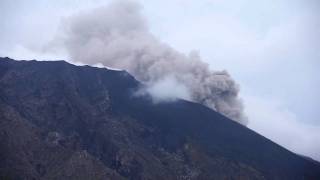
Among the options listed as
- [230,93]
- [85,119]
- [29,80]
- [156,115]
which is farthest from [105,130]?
[230,93]

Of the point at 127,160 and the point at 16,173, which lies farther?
the point at 127,160

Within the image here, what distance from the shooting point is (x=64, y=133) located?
368ft

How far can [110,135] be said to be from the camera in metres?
113

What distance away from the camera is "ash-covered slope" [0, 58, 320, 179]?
103188mm

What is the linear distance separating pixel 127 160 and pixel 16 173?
67.6ft

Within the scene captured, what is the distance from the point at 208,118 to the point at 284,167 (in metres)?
18.0

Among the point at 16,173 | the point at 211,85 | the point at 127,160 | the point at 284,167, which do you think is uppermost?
the point at 211,85

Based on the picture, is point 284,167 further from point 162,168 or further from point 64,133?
point 64,133

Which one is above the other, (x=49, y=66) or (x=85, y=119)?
(x=49, y=66)

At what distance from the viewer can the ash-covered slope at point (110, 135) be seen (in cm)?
10319

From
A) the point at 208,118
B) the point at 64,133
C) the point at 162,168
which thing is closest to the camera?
the point at 162,168

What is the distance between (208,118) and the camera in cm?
12212

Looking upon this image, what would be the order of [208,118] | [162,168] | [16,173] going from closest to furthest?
[16,173] → [162,168] → [208,118]

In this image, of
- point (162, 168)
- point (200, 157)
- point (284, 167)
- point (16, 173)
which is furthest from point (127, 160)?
point (284, 167)
